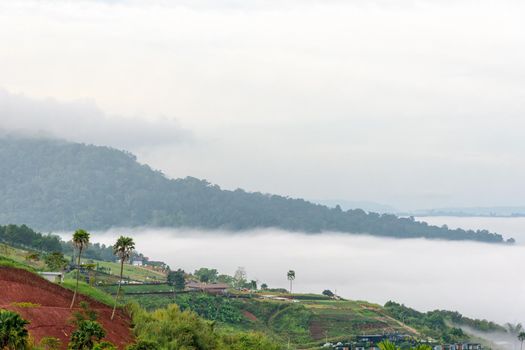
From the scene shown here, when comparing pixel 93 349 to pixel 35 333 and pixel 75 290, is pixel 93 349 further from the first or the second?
pixel 75 290

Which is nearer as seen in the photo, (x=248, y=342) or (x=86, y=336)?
(x=86, y=336)

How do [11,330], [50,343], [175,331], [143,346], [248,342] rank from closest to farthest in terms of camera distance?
[11,330] → [143,346] → [50,343] → [175,331] → [248,342]

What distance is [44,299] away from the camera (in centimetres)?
10706

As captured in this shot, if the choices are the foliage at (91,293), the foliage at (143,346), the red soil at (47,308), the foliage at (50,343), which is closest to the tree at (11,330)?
the foliage at (50,343)

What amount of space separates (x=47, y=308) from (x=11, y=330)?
84.9ft

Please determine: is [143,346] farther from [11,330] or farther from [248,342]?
[248,342]

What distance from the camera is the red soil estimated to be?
95938 mm

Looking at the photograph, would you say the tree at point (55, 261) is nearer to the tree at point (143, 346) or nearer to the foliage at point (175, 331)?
the foliage at point (175, 331)

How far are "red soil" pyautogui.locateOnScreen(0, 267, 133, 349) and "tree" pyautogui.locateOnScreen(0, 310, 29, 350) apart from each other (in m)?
14.4

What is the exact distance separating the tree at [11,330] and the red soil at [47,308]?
1441 cm

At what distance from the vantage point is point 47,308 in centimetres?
10125

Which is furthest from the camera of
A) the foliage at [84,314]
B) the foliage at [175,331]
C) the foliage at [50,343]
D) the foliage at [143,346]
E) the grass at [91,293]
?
the grass at [91,293]

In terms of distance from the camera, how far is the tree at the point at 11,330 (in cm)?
7519

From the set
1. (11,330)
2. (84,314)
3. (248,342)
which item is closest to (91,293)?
(84,314)
